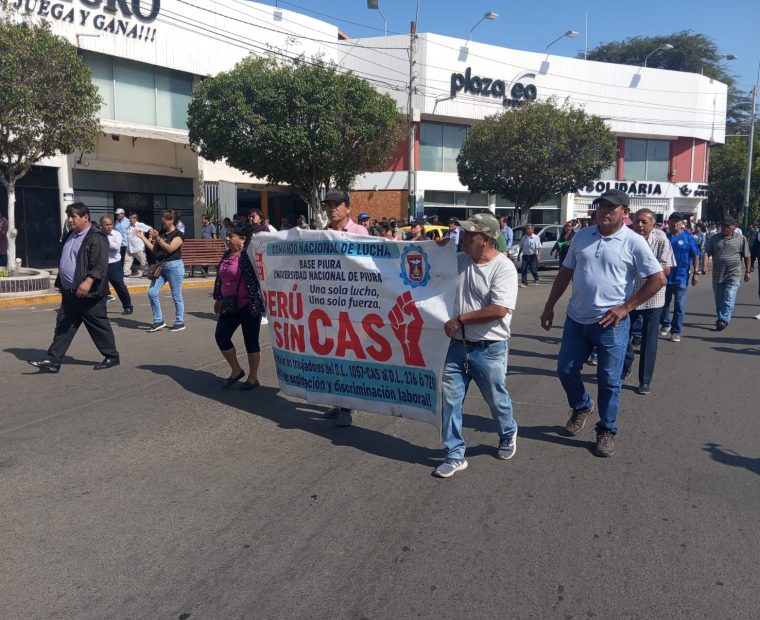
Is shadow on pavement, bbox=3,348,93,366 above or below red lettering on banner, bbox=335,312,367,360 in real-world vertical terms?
below

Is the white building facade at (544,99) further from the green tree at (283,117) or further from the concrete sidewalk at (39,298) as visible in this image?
the concrete sidewalk at (39,298)

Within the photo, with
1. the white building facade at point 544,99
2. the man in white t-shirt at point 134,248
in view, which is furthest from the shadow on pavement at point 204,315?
the white building facade at point 544,99

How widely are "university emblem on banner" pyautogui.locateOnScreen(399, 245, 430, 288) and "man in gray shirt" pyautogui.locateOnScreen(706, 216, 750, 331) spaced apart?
7.38 metres

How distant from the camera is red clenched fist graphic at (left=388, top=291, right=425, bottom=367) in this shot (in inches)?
189

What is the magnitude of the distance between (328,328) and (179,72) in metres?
21.5

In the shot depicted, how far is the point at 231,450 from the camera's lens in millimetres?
5160

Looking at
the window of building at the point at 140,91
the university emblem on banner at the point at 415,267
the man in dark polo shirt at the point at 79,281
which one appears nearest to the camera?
the university emblem on banner at the point at 415,267

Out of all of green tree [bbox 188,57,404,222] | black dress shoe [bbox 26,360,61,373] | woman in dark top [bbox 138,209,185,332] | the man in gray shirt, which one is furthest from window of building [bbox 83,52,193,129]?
the man in gray shirt

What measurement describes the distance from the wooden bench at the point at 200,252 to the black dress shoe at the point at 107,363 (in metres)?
11.3

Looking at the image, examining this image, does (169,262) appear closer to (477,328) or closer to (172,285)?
(172,285)

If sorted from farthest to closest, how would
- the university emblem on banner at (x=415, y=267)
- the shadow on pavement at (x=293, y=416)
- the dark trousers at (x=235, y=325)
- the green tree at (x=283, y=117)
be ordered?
the green tree at (x=283, y=117) → the dark trousers at (x=235, y=325) → the shadow on pavement at (x=293, y=416) → the university emblem on banner at (x=415, y=267)

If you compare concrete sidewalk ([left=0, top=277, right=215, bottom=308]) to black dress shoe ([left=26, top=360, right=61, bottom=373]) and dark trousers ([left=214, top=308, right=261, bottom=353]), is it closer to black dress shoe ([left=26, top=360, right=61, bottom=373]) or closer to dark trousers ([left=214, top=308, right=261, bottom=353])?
black dress shoe ([left=26, top=360, right=61, bottom=373])

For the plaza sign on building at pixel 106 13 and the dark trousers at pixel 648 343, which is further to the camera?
the plaza sign on building at pixel 106 13

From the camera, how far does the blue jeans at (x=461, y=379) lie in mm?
4590
